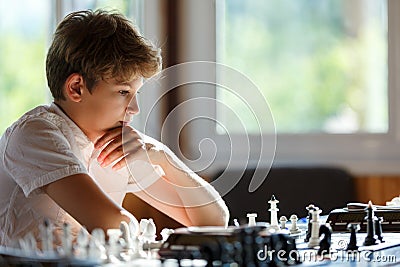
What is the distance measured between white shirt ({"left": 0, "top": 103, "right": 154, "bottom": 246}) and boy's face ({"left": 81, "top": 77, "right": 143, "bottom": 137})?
0.04 meters

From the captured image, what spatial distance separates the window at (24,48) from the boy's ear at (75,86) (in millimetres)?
1816

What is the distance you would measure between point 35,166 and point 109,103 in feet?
0.81

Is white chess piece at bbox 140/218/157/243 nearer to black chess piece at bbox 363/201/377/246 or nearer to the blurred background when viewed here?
black chess piece at bbox 363/201/377/246

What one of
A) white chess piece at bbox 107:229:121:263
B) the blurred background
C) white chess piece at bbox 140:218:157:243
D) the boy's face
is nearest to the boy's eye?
the boy's face

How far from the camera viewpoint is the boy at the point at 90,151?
5.96ft

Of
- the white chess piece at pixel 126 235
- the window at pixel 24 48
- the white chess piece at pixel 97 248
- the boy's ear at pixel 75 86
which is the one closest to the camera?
the white chess piece at pixel 97 248

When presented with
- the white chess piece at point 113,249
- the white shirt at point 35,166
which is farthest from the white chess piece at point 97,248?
the white shirt at point 35,166

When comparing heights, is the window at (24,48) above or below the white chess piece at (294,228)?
above

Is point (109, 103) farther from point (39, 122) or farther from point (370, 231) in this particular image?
point (370, 231)

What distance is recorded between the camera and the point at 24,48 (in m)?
3.80

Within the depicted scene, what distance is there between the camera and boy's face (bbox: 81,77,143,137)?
6.57 ft

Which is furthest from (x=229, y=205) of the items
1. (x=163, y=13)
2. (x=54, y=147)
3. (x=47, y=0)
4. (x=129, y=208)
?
(x=54, y=147)

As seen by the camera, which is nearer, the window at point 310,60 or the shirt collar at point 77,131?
the shirt collar at point 77,131

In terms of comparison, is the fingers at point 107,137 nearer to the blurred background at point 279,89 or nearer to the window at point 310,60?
the blurred background at point 279,89
